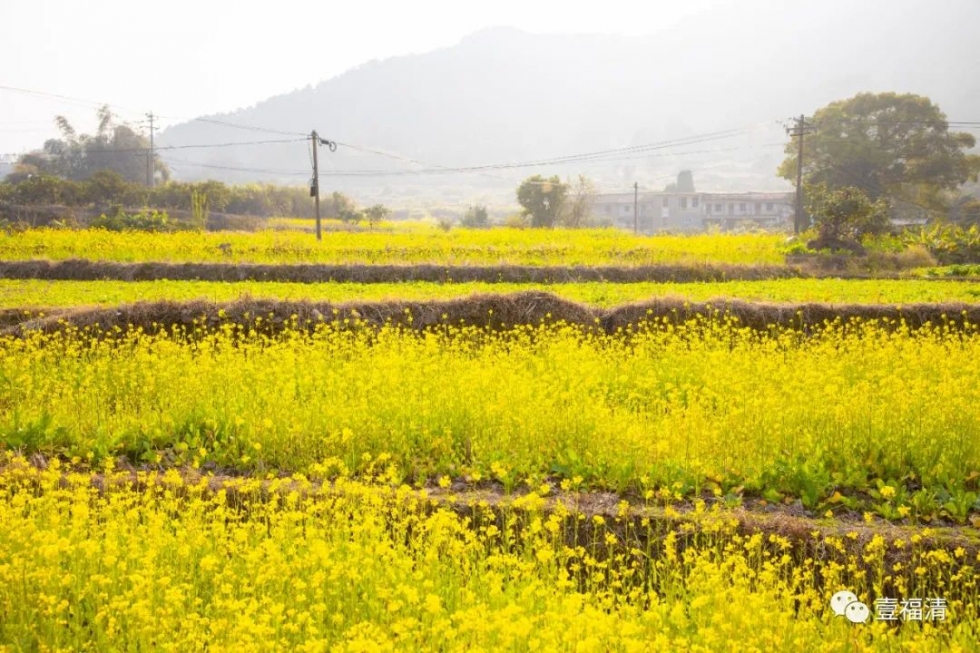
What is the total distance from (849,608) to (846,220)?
96.3 feet

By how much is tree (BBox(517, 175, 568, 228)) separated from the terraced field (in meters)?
43.5

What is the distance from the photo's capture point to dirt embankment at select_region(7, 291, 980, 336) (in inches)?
553

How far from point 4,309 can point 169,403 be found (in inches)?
287

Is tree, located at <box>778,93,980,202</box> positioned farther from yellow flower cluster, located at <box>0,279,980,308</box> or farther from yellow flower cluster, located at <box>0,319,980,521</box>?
yellow flower cluster, located at <box>0,319,980,521</box>

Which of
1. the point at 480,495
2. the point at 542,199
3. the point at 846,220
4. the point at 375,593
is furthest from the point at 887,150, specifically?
the point at 375,593

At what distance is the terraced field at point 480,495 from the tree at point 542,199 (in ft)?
143

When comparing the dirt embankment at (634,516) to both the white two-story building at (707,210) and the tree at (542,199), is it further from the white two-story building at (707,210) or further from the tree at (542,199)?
the white two-story building at (707,210)

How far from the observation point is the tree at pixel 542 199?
57.1m

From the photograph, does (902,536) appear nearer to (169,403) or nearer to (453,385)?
(453,385)

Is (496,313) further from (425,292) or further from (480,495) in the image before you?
(480,495)

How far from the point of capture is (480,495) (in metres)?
6.79

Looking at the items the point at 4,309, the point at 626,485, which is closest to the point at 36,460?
the point at 626,485

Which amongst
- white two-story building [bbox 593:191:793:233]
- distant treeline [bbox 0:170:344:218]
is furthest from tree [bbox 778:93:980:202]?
distant treeline [bbox 0:170:344:218]

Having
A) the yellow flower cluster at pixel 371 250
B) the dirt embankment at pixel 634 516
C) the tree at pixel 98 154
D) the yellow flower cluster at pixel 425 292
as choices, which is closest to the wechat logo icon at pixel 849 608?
the dirt embankment at pixel 634 516
